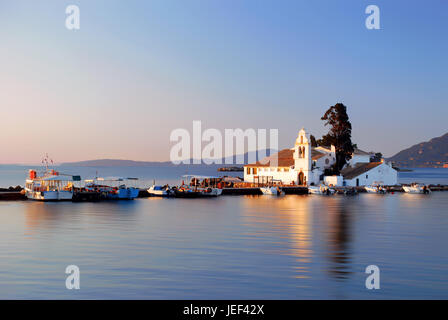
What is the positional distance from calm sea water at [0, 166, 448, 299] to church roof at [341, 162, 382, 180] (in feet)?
175

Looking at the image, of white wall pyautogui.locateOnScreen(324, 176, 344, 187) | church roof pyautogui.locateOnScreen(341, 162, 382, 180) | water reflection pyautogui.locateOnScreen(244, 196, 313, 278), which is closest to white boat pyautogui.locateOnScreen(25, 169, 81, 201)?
water reflection pyautogui.locateOnScreen(244, 196, 313, 278)

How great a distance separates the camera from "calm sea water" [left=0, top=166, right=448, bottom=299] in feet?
70.4

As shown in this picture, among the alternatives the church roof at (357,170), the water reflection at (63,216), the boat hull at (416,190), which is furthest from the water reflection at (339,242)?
the boat hull at (416,190)

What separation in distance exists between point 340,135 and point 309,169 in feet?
44.0

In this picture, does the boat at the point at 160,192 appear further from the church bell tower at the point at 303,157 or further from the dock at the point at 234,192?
the church bell tower at the point at 303,157

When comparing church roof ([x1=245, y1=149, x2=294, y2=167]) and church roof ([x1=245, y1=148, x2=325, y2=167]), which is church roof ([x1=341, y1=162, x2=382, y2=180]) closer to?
church roof ([x1=245, y1=148, x2=325, y2=167])

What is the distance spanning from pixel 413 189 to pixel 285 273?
93.8 metres

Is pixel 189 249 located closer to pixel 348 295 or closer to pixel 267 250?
pixel 267 250

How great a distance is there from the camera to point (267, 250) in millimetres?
32031

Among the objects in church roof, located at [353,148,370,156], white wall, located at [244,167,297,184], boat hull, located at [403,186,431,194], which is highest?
church roof, located at [353,148,370,156]

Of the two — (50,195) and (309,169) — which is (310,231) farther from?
(309,169)

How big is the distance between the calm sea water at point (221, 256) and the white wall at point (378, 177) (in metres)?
52.4

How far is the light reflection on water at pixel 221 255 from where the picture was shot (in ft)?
70.7

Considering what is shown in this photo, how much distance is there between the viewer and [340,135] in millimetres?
110250
